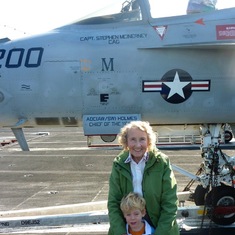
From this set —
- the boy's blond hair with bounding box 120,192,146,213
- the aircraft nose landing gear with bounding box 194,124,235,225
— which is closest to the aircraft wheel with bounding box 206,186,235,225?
the aircraft nose landing gear with bounding box 194,124,235,225

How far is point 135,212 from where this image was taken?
3.89m

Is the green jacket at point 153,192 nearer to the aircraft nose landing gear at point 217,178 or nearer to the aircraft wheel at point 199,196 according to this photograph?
the aircraft nose landing gear at point 217,178

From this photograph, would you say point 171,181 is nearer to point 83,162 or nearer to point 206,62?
point 206,62

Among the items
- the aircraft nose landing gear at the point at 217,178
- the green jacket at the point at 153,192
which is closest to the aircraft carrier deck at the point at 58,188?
the aircraft nose landing gear at the point at 217,178

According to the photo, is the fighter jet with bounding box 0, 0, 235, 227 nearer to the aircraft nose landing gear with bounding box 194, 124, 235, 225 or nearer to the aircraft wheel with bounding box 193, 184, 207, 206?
the aircraft nose landing gear with bounding box 194, 124, 235, 225

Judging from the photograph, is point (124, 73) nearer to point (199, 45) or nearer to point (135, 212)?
point (199, 45)

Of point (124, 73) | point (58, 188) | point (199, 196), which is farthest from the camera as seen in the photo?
point (58, 188)

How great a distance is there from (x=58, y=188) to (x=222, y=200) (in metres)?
5.91

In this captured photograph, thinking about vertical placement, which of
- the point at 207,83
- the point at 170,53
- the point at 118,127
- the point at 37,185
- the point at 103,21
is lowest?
the point at 37,185

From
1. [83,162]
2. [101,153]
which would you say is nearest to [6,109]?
[83,162]

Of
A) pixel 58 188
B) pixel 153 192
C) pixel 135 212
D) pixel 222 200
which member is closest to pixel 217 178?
pixel 222 200

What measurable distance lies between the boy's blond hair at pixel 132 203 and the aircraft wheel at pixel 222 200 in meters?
3.36

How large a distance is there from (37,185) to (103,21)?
7.14 metres

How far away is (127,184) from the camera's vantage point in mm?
4051
